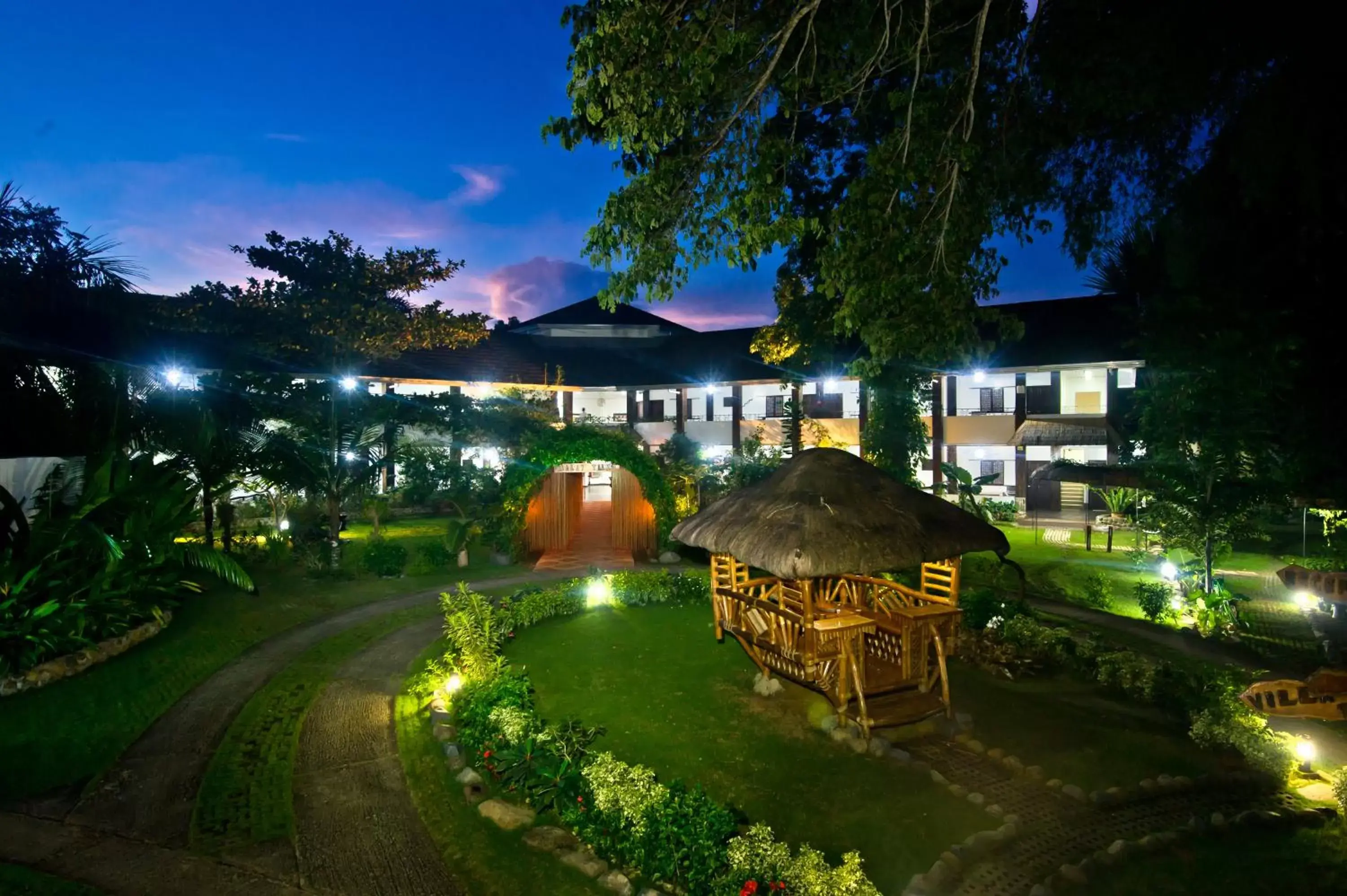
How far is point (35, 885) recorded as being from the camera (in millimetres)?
5562

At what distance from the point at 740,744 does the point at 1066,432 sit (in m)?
25.4

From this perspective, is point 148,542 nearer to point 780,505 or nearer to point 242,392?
point 242,392

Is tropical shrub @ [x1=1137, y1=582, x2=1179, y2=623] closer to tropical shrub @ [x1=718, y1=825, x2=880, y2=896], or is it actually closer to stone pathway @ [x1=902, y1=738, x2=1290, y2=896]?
stone pathway @ [x1=902, y1=738, x2=1290, y2=896]

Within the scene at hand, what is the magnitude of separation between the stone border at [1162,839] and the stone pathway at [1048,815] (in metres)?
0.10

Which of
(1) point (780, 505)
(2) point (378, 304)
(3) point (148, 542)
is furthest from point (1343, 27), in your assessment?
(2) point (378, 304)

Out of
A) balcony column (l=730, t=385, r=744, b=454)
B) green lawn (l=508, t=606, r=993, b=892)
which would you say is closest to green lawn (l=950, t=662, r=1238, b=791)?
green lawn (l=508, t=606, r=993, b=892)

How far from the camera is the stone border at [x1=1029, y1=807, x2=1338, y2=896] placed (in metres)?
5.51

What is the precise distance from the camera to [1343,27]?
8258 mm

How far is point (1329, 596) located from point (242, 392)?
2298 centimetres

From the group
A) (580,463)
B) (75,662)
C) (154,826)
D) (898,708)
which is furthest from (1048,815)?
(580,463)

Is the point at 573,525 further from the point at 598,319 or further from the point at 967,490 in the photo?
the point at 598,319

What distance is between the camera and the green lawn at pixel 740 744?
20.4ft

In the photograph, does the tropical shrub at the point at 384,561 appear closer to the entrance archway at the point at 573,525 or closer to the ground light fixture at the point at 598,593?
the entrance archway at the point at 573,525

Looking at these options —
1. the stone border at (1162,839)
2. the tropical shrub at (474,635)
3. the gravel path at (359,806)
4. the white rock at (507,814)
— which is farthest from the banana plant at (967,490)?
the white rock at (507,814)
